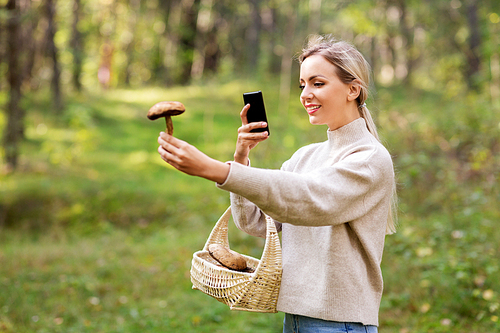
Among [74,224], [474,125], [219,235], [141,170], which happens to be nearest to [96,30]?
[141,170]

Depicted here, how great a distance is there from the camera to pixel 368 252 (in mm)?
1729

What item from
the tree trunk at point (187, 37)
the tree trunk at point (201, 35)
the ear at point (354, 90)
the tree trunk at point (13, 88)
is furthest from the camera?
the tree trunk at point (187, 37)

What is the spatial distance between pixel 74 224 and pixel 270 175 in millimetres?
7033

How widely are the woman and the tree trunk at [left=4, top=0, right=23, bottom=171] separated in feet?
25.2

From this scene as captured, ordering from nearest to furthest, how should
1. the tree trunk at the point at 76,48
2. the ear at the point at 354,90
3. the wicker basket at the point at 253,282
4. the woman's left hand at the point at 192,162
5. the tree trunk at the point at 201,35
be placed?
the woman's left hand at the point at 192,162 → the wicker basket at the point at 253,282 → the ear at the point at 354,90 → the tree trunk at the point at 76,48 → the tree trunk at the point at 201,35

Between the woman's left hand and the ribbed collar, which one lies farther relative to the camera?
the ribbed collar

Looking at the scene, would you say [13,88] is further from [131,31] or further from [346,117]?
[131,31]

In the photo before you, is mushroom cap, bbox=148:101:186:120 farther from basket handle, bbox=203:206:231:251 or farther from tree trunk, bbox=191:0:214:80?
tree trunk, bbox=191:0:214:80

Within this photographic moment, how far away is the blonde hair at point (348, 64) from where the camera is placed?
1.79m

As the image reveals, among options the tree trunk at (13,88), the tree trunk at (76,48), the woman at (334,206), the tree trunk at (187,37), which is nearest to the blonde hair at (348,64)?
the woman at (334,206)

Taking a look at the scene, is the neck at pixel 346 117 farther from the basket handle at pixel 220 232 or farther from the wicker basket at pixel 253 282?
the basket handle at pixel 220 232

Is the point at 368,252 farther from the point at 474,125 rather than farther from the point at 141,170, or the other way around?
the point at 141,170

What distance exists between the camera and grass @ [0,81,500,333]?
4.43 metres

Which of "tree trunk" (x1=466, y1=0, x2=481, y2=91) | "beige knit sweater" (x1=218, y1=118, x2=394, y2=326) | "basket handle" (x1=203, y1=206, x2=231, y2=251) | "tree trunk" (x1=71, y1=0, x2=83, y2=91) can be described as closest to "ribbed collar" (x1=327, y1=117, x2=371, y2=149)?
"beige knit sweater" (x1=218, y1=118, x2=394, y2=326)
